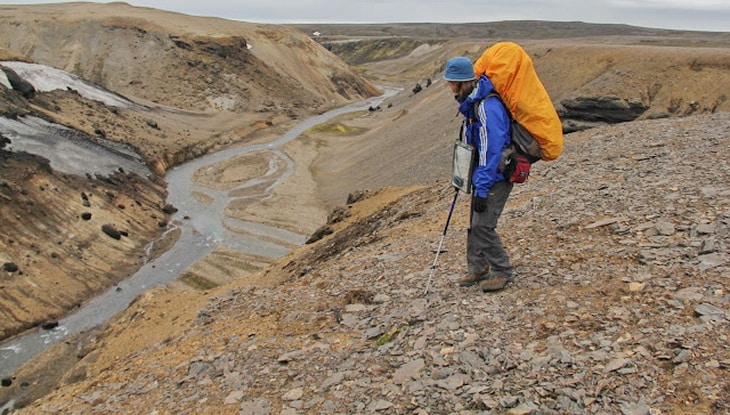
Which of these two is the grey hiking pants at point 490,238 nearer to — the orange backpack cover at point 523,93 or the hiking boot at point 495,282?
the hiking boot at point 495,282

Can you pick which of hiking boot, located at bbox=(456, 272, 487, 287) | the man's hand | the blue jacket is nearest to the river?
hiking boot, located at bbox=(456, 272, 487, 287)

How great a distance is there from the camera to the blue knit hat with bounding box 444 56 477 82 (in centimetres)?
757

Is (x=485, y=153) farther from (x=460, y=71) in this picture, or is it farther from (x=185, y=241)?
(x=185, y=241)

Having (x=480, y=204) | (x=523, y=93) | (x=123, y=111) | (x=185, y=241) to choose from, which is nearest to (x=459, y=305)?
(x=480, y=204)

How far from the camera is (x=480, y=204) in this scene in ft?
24.9

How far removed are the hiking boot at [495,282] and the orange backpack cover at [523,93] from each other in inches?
72.3

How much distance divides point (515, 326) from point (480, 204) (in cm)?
159

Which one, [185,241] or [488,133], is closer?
[488,133]

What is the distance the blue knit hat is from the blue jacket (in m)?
0.17

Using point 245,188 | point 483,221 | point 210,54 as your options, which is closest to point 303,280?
point 483,221

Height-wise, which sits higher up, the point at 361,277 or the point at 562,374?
the point at 562,374

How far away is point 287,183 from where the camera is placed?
41000 mm

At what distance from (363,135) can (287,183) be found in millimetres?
15858

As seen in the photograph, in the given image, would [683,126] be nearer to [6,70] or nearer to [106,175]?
[106,175]
